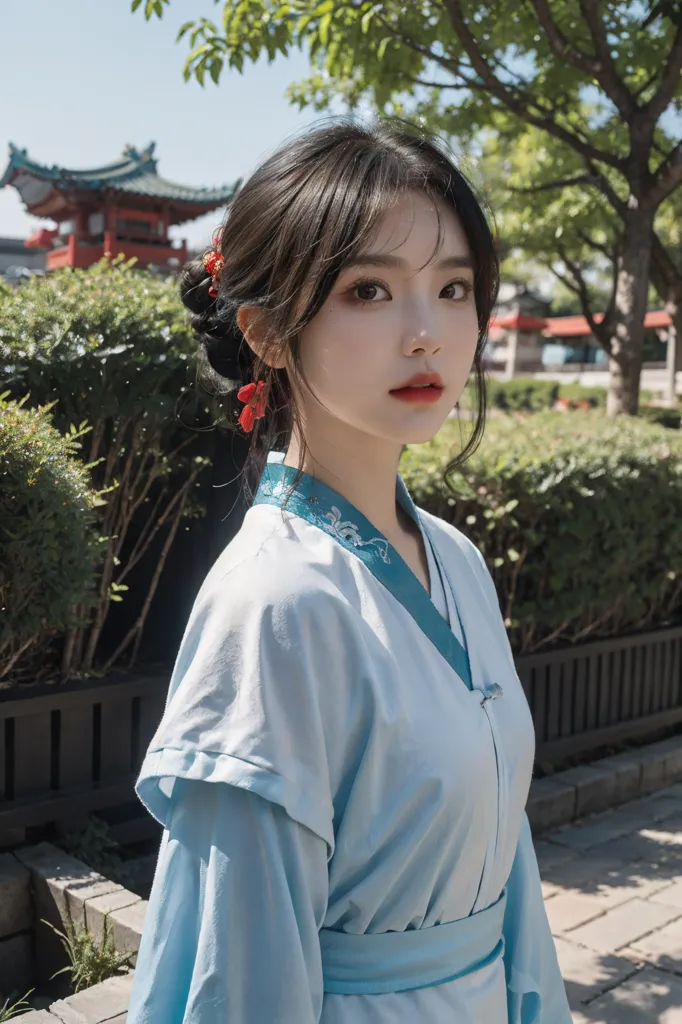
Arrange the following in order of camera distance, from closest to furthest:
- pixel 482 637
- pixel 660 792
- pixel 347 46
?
pixel 482 637
pixel 660 792
pixel 347 46

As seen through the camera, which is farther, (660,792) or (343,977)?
(660,792)

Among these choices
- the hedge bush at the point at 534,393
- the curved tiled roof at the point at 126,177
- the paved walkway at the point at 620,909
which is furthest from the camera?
the hedge bush at the point at 534,393

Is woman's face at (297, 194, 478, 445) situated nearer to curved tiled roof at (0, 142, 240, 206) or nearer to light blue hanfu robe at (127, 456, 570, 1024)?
light blue hanfu robe at (127, 456, 570, 1024)

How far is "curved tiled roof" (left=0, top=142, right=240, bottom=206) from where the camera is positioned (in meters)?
25.3

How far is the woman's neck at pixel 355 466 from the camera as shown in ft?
4.56

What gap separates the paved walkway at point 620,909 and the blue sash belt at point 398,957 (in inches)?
75.5

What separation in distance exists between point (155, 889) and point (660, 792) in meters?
4.29

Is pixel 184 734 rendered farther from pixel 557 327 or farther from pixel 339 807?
pixel 557 327

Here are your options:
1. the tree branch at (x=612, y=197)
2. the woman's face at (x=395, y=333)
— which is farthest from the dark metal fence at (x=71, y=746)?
the tree branch at (x=612, y=197)

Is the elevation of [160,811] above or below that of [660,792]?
above

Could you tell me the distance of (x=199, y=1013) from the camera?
105 centimetres

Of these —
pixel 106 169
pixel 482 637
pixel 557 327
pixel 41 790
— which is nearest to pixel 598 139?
pixel 41 790

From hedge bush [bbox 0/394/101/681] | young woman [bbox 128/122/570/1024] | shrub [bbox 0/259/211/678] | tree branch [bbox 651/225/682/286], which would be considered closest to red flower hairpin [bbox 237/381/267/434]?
young woman [bbox 128/122/570/1024]

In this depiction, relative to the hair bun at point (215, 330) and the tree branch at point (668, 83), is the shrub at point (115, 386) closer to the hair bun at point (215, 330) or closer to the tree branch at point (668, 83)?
the hair bun at point (215, 330)
